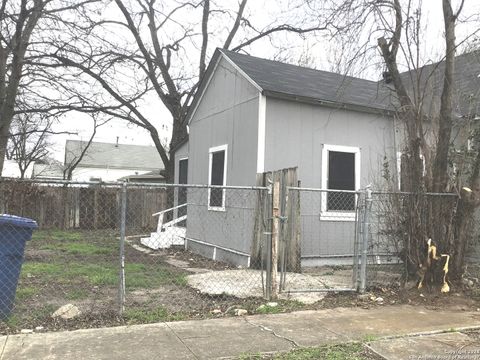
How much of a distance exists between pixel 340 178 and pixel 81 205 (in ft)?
42.9

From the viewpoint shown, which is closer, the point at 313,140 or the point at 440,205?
the point at 440,205

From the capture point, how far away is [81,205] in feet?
66.2

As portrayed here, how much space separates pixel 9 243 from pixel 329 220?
661 centimetres

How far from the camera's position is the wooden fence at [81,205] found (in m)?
18.5

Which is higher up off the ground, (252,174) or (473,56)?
(473,56)

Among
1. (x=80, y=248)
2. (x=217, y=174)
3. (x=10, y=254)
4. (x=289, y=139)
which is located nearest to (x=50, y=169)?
(x=80, y=248)

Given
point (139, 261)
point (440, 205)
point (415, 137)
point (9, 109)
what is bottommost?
point (139, 261)

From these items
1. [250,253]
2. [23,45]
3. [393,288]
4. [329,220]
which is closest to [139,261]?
[250,253]

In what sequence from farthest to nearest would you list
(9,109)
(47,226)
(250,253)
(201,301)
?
1. (47,226)
2. (9,109)
3. (250,253)
4. (201,301)

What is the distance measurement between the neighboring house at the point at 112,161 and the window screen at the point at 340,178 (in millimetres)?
39800

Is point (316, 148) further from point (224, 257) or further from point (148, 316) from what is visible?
point (148, 316)

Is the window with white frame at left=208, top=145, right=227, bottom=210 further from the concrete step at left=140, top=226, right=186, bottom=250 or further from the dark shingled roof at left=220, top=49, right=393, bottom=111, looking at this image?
the concrete step at left=140, top=226, right=186, bottom=250

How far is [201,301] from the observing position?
22.0ft

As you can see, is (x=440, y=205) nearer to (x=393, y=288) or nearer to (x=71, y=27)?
(x=393, y=288)
